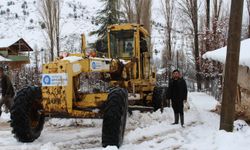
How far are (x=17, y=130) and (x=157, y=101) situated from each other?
21.1 ft

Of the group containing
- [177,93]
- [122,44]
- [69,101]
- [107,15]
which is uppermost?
[107,15]

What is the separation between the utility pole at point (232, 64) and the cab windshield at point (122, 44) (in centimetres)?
516

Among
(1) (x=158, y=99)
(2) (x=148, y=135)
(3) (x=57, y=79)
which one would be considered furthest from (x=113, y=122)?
(1) (x=158, y=99)

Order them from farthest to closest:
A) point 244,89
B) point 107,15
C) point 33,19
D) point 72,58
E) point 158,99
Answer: point 33,19 → point 107,15 → point 158,99 → point 244,89 → point 72,58

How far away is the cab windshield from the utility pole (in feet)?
16.9

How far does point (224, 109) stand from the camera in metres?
11.2

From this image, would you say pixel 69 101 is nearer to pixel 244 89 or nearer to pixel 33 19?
pixel 244 89

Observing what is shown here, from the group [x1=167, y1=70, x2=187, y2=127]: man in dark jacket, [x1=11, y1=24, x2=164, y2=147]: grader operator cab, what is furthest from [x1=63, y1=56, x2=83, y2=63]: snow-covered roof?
[x1=167, y1=70, x2=187, y2=127]: man in dark jacket

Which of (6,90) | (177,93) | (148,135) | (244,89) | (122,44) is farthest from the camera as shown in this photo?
(6,90)

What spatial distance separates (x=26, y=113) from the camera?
11328 mm

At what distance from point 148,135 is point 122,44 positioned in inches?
176

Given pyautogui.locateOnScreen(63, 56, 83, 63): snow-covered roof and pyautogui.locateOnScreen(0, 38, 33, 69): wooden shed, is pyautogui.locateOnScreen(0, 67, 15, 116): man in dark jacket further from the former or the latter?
pyautogui.locateOnScreen(0, 38, 33, 69): wooden shed

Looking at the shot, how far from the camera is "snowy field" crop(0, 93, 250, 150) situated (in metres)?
10.5

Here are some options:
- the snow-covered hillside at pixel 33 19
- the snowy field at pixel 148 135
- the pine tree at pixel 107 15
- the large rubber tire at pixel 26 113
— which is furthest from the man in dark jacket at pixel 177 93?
the snow-covered hillside at pixel 33 19
